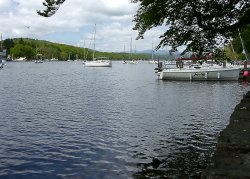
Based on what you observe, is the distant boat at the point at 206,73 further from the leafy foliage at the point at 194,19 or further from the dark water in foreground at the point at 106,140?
the leafy foliage at the point at 194,19

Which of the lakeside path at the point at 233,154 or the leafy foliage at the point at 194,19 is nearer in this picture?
the lakeside path at the point at 233,154

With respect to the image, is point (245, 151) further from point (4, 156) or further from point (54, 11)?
point (4, 156)

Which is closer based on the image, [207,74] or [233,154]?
[233,154]

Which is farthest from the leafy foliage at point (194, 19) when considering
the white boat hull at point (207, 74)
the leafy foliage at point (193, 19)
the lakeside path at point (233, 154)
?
the white boat hull at point (207, 74)

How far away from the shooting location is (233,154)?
35.0 feet

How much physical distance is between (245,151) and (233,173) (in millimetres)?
2400

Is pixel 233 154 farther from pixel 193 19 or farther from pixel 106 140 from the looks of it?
pixel 106 140

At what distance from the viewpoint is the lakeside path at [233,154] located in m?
8.82

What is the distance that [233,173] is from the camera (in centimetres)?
877

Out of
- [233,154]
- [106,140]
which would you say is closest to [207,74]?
[106,140]

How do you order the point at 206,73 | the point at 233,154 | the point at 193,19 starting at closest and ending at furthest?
the point at 233,154
the point at 193,19
the point at 206,73

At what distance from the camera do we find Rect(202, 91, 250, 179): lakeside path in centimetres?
882

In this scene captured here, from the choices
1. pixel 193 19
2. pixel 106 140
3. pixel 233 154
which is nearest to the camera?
pixel 233 154

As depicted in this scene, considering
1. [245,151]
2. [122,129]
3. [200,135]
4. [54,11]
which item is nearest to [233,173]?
[245,151]
